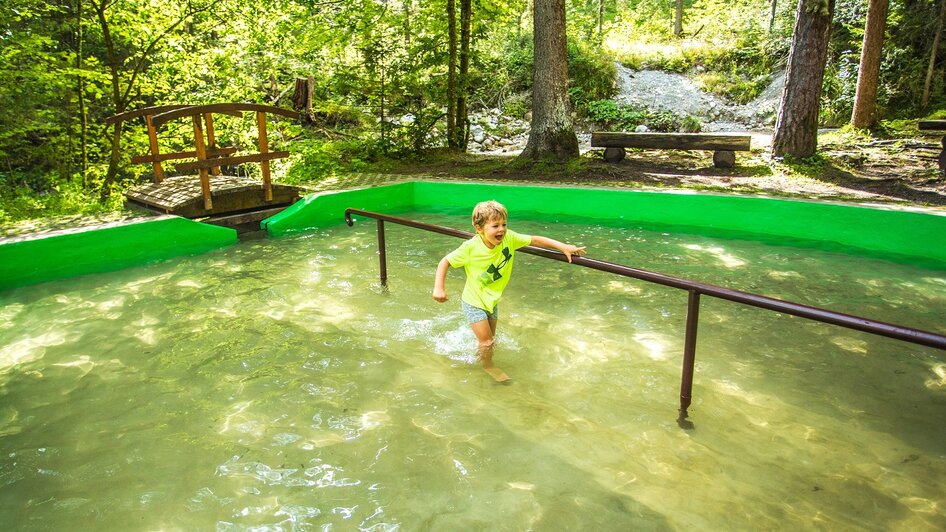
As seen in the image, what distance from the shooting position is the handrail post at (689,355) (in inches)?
115

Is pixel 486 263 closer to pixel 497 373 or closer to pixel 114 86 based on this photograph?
pixel 497 373

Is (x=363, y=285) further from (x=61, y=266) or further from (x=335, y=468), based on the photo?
(x=61, y=266)

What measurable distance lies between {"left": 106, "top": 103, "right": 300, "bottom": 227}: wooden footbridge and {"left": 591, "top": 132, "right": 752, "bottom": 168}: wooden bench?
20.8 feet

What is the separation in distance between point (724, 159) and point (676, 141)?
96 cm

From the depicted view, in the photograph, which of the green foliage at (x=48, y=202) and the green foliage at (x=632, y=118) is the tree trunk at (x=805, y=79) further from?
the green foliage at (x=48, y=202)

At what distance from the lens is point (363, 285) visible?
6.11 m

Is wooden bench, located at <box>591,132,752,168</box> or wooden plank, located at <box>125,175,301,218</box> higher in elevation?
wooden bench, located at <box>591,132,752,168</box>

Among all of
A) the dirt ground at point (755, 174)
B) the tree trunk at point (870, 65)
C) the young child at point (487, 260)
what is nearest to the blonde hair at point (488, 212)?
the young child at point (487, 260)

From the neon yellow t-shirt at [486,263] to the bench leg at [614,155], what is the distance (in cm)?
846

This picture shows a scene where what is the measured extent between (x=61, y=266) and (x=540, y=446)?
6402mm

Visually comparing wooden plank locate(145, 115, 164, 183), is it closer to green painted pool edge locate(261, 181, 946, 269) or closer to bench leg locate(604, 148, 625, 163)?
green painted pool edge locate(261, 181, 946, 269)

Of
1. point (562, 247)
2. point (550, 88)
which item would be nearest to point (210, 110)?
point (562, 247)

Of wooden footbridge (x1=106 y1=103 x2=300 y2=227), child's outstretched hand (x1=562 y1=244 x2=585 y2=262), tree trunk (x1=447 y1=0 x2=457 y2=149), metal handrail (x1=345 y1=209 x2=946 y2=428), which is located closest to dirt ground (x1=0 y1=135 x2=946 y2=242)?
wooden footbridge (x1=106 y1=103 x2=300 y2=227)

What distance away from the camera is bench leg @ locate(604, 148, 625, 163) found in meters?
11.6
